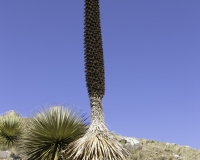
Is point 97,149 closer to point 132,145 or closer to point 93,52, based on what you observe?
point 93,52

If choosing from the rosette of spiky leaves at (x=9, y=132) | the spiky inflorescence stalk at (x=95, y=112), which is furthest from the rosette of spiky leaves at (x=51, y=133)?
the rosette of spiky leaves at (x=9, y=132)

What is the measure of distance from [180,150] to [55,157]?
74.9 ft

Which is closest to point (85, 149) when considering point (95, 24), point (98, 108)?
point (98, 108)

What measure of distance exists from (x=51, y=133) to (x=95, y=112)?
2482mm

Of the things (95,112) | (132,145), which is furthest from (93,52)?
(132,145)

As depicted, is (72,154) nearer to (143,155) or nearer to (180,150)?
(143,155)

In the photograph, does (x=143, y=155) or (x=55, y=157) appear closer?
(x=55, y=157)

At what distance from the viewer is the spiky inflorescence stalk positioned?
863cm

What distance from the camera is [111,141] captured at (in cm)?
902

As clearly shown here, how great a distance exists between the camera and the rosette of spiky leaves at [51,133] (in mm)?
10930

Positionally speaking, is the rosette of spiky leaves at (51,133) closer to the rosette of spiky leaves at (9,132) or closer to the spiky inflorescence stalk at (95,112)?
the spiky inflorescence stalk at (95,112)

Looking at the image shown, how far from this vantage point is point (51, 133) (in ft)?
35.7

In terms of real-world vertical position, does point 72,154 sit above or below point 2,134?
below

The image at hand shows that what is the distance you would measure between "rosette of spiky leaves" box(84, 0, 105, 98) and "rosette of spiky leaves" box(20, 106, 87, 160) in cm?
248
